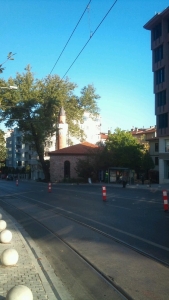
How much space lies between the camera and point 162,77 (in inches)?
1961

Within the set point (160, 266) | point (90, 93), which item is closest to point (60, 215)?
point (160, 266)

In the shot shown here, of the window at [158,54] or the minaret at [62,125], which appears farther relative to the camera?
the minaret at [62,125]

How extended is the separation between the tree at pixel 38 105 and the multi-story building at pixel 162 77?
52.6 ft

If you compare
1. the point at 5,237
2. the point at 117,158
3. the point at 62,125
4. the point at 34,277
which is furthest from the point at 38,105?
the point at 34,277

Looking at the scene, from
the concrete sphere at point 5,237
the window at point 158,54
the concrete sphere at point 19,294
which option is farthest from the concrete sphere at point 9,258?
the window at point 158,54

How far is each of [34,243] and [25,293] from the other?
5755 mm

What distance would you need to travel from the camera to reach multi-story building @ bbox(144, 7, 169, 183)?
48.4 m

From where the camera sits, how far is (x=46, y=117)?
57.2 meters

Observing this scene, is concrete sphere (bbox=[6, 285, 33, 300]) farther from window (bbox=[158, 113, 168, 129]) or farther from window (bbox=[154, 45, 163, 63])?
window (bbox=[154, 45, 163, 63])

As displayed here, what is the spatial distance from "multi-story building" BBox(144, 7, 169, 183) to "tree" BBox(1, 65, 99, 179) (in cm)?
1602

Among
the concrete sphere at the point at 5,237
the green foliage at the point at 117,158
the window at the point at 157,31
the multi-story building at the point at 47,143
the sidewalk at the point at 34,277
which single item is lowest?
the sidewalk at the point at 34,277

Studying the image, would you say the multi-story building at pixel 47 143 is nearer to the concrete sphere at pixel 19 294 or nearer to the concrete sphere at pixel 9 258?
the concrete sphere at pixel 9 258

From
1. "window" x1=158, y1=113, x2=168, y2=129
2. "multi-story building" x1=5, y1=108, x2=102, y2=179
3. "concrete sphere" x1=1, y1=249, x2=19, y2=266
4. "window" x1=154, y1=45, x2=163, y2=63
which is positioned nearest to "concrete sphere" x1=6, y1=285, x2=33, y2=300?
"concrete sphere" x1=1, y1=249, x2=19, y2=266

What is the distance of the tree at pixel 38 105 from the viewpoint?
56906 mm
